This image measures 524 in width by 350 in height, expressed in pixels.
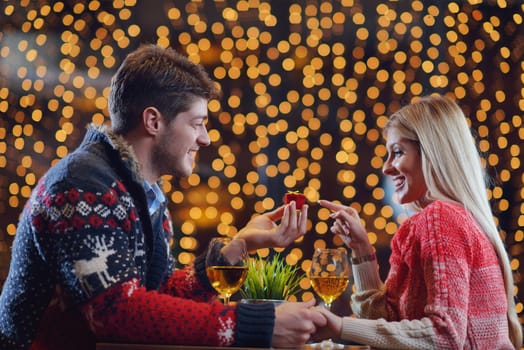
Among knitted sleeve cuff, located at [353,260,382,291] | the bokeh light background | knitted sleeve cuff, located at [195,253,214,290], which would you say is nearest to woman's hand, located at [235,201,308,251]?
knitted sleeve cuff, located at [195,253,214,290]

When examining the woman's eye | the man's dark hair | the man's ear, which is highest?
the man's dark hair

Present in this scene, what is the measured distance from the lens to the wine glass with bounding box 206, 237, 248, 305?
4.43 ft

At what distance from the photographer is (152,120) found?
1.54m

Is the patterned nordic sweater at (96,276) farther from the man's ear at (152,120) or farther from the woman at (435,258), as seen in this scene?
the woman at (435,258)

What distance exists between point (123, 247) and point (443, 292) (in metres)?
0.66

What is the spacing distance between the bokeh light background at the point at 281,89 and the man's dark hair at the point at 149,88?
1.61m

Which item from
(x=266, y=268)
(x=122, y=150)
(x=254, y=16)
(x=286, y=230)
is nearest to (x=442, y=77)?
(x=254, y=16)

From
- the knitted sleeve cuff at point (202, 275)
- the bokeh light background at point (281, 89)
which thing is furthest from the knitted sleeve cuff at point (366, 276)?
the bokeh light background at point (281, 89)

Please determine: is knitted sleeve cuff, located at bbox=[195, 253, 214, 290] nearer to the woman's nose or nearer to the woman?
the woman

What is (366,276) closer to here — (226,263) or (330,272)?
(330,272)

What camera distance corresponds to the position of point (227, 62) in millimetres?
3211

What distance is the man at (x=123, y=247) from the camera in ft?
3.79

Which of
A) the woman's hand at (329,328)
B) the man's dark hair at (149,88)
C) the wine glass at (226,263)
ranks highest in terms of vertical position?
the man's dark hair at (149,88)

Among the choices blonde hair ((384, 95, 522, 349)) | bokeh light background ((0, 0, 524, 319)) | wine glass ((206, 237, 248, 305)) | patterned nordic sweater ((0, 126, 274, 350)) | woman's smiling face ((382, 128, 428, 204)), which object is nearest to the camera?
Result: patterned nordic sweater ((0, 126, 274, 350))
